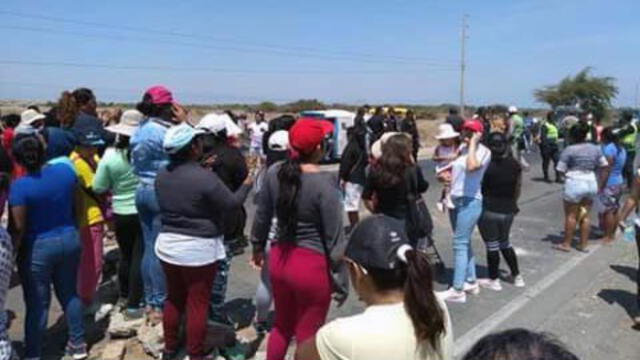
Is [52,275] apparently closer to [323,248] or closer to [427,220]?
[323,248]

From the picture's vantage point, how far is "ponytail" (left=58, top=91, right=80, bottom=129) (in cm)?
573

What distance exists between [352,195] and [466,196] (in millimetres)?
2272

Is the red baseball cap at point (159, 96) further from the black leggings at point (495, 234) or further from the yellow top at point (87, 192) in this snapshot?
the black leggings at point (495, 234)

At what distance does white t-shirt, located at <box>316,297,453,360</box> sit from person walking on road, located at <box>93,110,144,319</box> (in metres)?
3.45

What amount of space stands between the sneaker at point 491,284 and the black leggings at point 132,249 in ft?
11.7

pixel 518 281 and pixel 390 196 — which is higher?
pixel 390 196

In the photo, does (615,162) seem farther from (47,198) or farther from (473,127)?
(47,198)

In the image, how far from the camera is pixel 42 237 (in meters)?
4.23

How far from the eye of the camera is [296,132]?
12.5 ft

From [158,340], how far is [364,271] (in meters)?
3.00

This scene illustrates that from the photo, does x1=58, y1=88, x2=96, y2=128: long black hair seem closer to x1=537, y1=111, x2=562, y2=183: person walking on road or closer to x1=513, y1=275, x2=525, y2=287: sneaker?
x1=513, y1=275, x2=525, y2=287: sneaker

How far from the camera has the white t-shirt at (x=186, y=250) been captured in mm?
4012

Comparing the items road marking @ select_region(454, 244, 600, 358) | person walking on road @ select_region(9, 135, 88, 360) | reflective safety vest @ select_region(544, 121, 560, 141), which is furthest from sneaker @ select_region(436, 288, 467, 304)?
reflective safety vest @ select_region(544, 121, 560, 141)

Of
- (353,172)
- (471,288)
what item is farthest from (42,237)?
(353,172)
